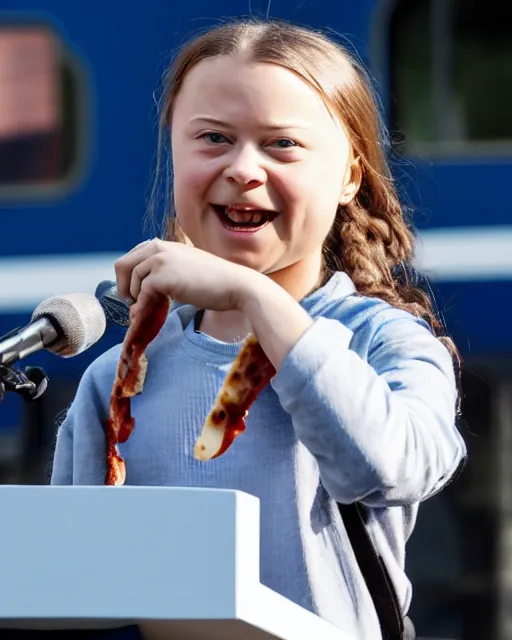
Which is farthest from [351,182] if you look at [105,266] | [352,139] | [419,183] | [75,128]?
[75,128]

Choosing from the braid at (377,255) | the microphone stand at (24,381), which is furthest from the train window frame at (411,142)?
the microphone stand at (24,381)

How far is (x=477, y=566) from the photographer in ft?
17.3

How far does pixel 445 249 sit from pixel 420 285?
3161 mm

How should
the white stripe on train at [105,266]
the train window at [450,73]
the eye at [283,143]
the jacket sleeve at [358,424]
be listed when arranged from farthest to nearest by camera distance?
1. the train window at [450,73]
2. the white stripe on train at [105,266]
3. the eye at [283,143]
4. the jacket sleeve at [358,424]

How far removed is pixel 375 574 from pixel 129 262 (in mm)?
382

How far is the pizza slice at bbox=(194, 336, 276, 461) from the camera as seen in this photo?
4.81ft

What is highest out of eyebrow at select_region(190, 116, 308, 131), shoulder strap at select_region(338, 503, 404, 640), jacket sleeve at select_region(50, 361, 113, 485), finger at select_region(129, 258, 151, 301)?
eyebrow at select_region(190, 116, 308, 131)

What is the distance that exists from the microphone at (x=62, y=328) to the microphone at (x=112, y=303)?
0.19ft

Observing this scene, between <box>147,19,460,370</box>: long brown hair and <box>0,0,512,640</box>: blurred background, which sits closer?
<box>147,19,460,370</box>: long brown hair

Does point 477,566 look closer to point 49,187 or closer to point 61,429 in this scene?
point 49,187

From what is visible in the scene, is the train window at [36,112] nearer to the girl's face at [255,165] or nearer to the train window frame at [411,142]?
the train window frame at [411,142]

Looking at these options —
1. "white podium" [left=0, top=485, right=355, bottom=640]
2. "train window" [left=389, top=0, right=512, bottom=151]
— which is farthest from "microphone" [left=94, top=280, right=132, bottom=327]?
"train window" [left=389, top=0, right=512, bottom=151]

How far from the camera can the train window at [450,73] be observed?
527 cm

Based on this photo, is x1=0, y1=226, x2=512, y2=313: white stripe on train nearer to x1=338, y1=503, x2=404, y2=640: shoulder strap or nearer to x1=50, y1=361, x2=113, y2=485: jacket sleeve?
x1=50, y1=361, x2=113, y2=485: jacket sleeve
